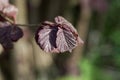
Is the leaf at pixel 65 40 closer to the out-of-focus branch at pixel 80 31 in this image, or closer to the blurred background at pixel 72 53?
the blurred background at pixel 72 53

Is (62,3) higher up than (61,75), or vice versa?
(62,3)

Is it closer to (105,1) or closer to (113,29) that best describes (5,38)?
(105,1)

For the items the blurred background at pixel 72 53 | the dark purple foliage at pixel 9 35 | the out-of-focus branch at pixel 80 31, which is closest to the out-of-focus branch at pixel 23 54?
the blurred background at pixel 72 53

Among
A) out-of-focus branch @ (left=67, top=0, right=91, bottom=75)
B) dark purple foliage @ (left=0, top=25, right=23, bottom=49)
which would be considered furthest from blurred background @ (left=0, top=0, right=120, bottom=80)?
dark purple foliage @ (left=0, top=25, right=23, bottom=49)

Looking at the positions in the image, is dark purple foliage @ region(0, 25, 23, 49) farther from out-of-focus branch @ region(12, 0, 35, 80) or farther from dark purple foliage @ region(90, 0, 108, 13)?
dark purple foliage @ region(90, 0, 108, 13)

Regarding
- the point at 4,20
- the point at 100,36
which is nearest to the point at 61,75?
the point at 100,36
